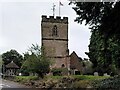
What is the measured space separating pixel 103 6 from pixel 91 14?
0.73m

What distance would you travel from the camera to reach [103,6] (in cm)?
1631

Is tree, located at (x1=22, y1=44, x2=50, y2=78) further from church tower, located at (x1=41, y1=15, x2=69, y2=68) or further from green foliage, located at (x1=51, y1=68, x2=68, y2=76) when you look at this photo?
church tower, located at (x1=41, y1=15, x2=69, y2=68)

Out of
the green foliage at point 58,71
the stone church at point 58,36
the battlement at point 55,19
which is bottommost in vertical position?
the green foliage at point 58,71

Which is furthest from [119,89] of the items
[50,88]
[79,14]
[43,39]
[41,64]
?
[43,39]

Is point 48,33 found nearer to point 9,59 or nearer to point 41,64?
point 41,64

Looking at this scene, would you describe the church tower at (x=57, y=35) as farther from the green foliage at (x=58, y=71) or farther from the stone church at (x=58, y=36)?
the green foliage at (x=58, y=71)

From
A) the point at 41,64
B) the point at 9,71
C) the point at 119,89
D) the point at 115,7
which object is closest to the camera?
the point at 115,7

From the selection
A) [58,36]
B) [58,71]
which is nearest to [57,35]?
[58,36]

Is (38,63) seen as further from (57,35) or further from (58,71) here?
(57,35)

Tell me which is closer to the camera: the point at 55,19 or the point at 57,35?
the point at 57,35

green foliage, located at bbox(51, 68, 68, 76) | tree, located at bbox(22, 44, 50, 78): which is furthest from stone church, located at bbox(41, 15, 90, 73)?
tree, located at bbox(22, 44, 50, 78)

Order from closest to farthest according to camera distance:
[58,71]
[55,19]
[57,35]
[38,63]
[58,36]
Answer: [38,63], [58,71], [57,35], [58,36], [55,19]

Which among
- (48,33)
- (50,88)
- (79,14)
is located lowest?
(50,88)

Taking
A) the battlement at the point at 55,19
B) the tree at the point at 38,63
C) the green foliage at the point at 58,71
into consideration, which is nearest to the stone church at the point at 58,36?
the battlement at the point at 55,19
